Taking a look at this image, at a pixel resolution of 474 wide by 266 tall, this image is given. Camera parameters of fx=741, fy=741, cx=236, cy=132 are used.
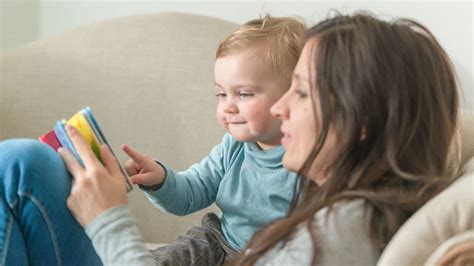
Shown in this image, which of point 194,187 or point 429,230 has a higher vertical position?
point 429,230

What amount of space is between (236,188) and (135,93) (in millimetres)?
651

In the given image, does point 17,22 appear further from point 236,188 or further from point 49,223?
point 49,223

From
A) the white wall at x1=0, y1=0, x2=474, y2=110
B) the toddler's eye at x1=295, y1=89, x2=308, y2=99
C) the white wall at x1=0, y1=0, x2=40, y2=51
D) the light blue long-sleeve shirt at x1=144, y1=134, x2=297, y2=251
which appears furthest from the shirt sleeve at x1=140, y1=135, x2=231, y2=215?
the white wall at x1=0, y1=0, x2=40, y2=51

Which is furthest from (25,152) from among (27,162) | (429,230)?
(429,230)

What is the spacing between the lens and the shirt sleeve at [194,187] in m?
1.33

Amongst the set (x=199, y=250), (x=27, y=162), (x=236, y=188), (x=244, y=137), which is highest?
(x=27, y=162)

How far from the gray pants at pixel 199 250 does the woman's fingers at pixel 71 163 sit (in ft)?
1.11

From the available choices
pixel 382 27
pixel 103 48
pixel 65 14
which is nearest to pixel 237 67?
pixel 382 27

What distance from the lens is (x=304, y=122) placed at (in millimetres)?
979

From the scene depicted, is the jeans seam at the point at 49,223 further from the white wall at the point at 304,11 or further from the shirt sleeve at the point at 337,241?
the white wall at the point at 304,11

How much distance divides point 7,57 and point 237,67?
2.98 feet

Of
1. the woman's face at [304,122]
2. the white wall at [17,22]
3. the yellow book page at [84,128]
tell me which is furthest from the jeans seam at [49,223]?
the white wall at [17,22]

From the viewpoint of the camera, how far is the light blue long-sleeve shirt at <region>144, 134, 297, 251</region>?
130 cm

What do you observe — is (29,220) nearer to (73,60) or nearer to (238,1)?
(73,60)
